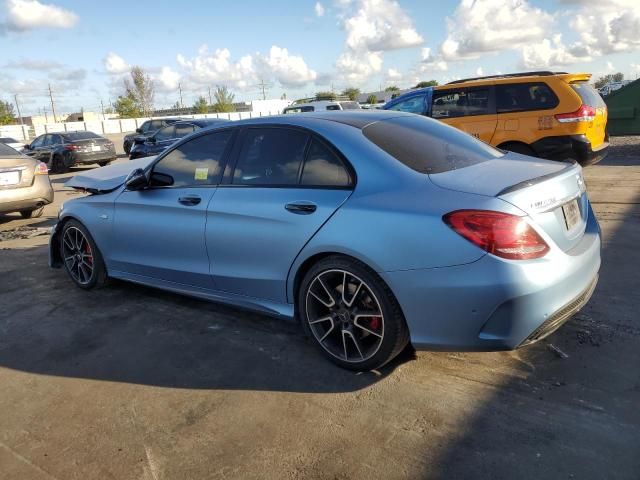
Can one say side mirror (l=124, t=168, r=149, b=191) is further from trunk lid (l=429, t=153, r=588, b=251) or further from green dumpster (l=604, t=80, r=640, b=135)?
green dumpster (l=604, t=80, r=640, b=135)

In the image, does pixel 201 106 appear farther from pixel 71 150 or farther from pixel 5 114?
pixel 71 150

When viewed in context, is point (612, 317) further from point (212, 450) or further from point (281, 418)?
point (212, 450)

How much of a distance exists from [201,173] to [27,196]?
5928 mm

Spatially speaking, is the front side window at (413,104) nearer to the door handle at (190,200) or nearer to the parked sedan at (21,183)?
the parked sedan at (21,183)

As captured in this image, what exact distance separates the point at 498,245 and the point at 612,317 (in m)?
1.70

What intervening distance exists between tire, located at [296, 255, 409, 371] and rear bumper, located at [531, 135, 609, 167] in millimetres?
5954

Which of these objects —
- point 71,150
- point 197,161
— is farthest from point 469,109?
point 71,150

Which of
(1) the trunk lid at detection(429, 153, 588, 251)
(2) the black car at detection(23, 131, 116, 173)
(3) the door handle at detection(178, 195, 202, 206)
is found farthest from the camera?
(2) the black car at detection(23, 131, 116, 173)

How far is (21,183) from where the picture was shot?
852 centimetres

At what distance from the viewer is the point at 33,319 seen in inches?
177

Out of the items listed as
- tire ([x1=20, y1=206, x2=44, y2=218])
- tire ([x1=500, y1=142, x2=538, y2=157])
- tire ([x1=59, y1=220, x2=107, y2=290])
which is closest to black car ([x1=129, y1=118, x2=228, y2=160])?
tire ([x1=20, y1=206, x2=44, y2=218])

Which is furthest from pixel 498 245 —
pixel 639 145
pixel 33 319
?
pixel 639 145

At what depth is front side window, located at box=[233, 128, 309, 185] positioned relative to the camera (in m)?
3.53

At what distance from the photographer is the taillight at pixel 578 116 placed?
305 inches
